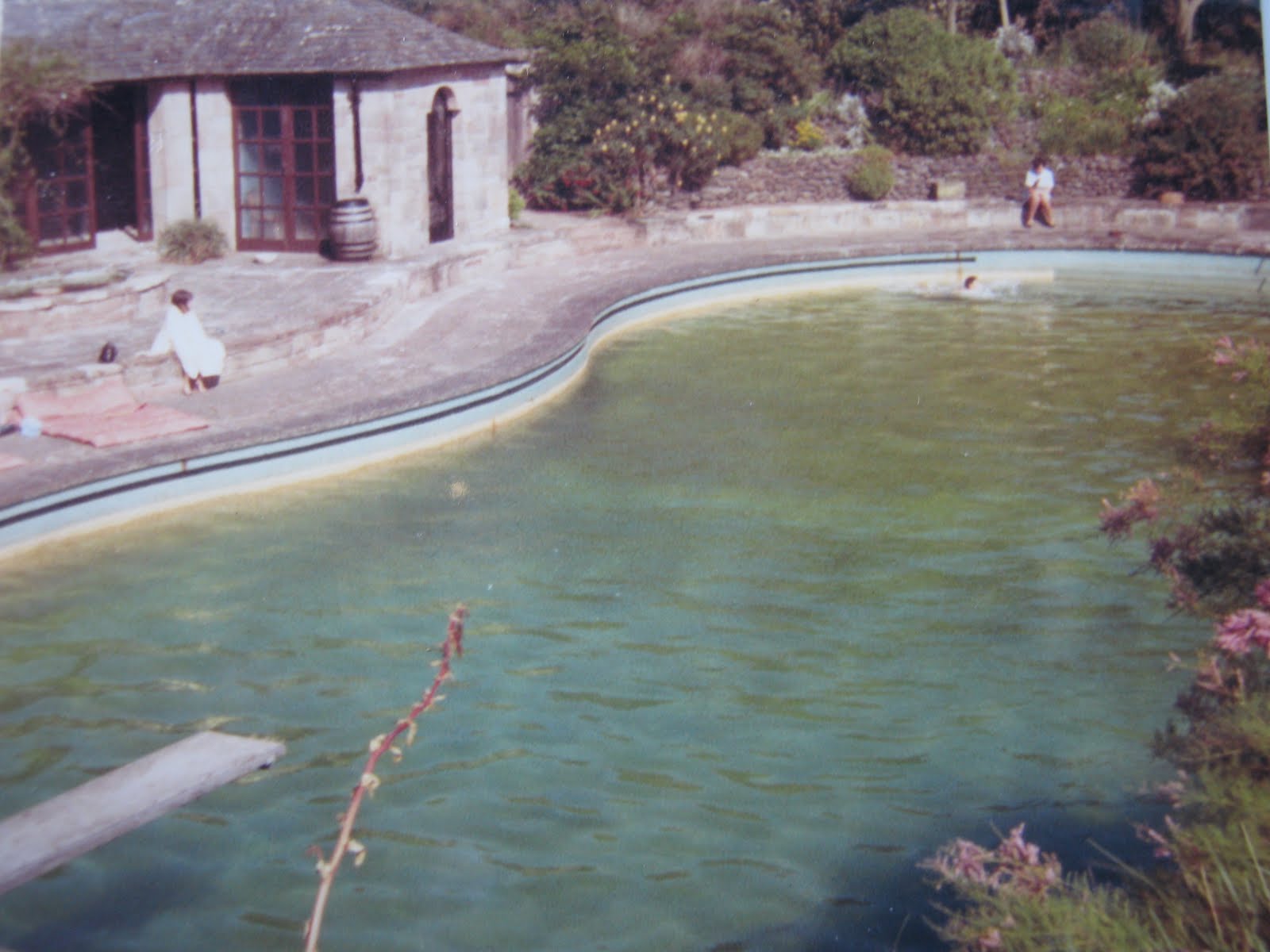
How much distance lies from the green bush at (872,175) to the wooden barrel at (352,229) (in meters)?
9.65

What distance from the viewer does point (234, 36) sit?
20.3 m

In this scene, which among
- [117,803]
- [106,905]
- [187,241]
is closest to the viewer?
[117,803]

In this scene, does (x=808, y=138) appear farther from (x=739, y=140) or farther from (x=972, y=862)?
(x=972, y=862)

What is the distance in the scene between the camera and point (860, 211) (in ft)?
79.7

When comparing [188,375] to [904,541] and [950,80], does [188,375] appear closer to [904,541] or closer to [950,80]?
[904,541]

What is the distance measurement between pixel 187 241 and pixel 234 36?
3.07 metres

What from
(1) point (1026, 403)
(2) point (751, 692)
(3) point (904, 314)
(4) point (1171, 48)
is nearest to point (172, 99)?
(3) point (904, 314)

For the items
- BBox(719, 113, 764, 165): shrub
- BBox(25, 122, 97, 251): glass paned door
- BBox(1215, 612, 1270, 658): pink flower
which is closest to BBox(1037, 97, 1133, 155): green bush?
BBox(719, 113, 764, 165): shrub

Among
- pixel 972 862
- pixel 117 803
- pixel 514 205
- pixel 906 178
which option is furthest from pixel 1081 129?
pixel 117 803

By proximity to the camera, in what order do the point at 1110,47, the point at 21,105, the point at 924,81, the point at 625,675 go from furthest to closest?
the point at 1110,47 → the point at 924,81 → the point at 21,105 → the point at 625,675

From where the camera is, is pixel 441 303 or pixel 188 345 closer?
pixel 188 345

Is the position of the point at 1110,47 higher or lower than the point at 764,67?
higher

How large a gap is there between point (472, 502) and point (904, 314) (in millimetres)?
9282

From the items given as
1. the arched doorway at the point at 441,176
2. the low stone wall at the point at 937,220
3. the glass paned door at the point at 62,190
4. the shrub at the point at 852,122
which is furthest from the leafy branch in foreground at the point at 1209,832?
the shrub at the point at 852,122
